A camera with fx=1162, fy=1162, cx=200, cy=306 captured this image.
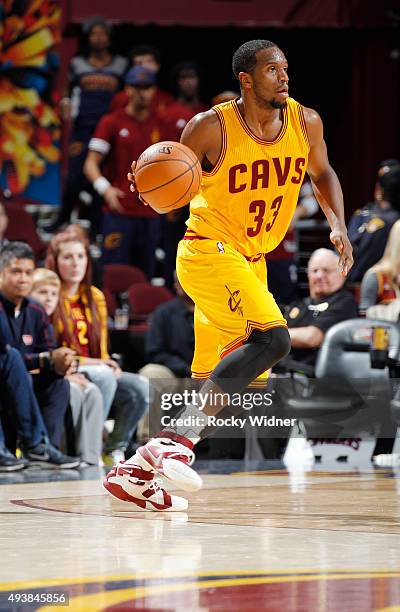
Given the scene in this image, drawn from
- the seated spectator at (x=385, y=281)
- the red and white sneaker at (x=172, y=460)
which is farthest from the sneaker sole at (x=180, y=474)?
the seated spectator at (x=385, y=281)

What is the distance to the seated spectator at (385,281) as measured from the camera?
27.6ft

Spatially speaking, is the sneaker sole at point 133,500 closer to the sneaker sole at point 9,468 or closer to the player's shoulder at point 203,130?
the player's shoulder at point 203,130

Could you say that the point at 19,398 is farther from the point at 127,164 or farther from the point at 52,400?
the point at 127,164

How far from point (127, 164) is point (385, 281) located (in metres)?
2.74

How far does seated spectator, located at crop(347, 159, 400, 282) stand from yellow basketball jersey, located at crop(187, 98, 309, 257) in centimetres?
409

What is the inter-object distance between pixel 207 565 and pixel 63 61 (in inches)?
413

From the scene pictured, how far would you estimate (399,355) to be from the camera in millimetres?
7699

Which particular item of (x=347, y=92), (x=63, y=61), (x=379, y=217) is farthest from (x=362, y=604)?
(x=347, y=92)

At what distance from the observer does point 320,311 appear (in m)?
8.03

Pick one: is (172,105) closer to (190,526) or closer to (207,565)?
(190,526)

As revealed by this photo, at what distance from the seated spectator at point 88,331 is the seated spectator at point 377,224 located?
2191 millimetres

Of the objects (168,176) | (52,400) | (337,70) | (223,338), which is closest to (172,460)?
(223,338)

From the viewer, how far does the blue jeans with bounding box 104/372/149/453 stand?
25.5 feet

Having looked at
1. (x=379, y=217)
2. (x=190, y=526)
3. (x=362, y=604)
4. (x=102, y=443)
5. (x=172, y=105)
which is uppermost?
(x=172, y=105)
